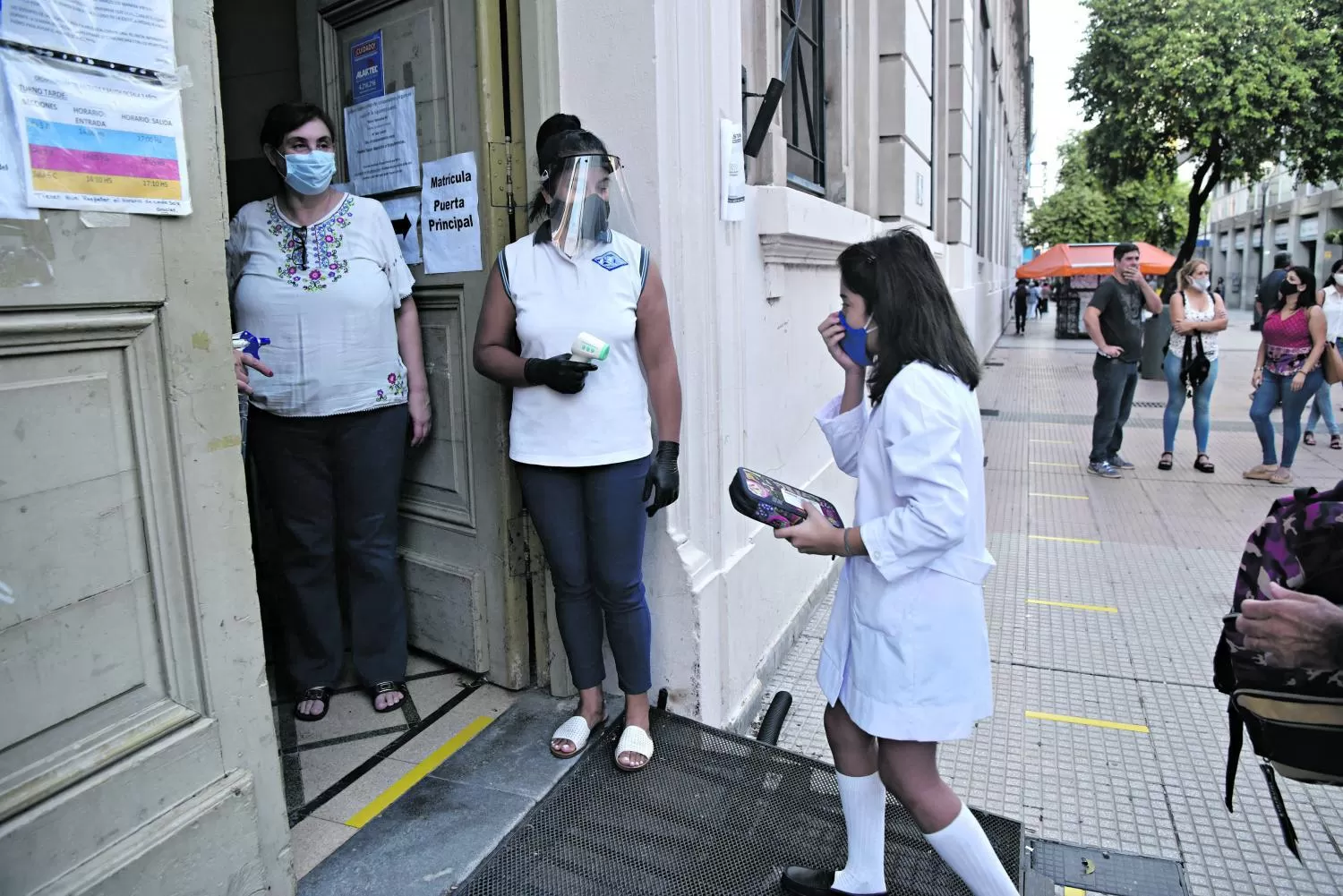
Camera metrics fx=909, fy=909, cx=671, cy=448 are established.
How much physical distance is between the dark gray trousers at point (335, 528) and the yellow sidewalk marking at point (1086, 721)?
96.4 inches

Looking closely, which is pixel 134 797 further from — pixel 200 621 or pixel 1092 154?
pixel 1092 154

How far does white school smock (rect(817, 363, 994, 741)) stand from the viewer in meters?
1.96

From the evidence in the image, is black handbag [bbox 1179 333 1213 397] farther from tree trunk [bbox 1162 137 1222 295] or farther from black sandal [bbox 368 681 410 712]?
tree trunk [bbox 1162 137 1222 295]

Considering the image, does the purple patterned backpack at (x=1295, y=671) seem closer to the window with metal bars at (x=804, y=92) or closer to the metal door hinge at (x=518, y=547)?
the metal door hinge at (x=518, y=547)

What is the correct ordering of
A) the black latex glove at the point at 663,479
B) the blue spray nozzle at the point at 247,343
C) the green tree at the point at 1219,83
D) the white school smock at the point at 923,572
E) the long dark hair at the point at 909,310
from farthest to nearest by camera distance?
the green tree at the point at 1219,83 < the black latex glove at the point at 663,479 < the blue spray nozzle at the point at 247,343 < the long dark hair at the point at 909,310 < the white school smock at the point at 923,572

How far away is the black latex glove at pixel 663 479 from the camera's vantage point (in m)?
2.85

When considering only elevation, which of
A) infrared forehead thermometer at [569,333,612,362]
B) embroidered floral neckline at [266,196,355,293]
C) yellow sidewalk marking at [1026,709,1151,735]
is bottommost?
yellow sidewalk marking at [1026,709,1151,735]

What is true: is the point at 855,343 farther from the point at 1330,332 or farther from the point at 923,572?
the point at 1330,332

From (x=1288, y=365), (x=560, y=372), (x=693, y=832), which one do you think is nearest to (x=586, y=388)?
(x=560, y=372)

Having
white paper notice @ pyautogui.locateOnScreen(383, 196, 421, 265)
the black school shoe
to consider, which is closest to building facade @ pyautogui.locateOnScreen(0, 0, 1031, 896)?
white paper notice @ pyautogui.locateOnScreen(383, 196, 421, 265)

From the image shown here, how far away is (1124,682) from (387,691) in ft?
9.77

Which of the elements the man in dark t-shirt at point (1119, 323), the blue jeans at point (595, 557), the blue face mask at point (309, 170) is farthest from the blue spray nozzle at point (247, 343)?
the man in dark t-shirt at point (1119, 323)

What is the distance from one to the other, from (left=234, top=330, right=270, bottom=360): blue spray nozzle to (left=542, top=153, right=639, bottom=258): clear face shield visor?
3.06 feet

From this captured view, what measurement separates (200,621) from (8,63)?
1.11m
